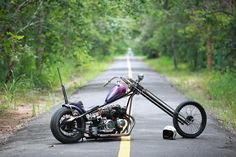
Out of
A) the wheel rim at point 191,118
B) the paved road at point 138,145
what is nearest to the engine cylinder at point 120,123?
the paved road at point 138,145

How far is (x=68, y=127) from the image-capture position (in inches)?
442

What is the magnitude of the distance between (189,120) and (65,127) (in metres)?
2.51

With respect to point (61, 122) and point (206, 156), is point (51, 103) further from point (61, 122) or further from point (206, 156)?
point (206, 156)

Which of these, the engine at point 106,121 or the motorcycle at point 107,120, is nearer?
the motorcycle at point 107,120

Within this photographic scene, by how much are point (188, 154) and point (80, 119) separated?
89.7 inches

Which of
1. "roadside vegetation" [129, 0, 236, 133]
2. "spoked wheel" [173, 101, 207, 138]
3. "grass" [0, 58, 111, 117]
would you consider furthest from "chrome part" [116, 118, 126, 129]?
"grass" [0, 58, 111, 117]

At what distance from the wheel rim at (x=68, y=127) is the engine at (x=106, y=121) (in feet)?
0.99

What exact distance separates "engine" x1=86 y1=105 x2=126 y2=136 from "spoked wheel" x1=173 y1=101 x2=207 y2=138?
1.16m

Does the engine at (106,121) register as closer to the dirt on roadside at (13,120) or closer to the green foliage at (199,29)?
the dirt on roadside at (13,120)

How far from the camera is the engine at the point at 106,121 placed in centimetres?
1145

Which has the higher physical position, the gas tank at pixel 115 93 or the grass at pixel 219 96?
the gas tank at pixel 115 93

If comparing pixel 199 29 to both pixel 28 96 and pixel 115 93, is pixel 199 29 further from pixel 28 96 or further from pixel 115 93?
pixel 115 93

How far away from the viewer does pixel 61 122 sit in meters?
11.1

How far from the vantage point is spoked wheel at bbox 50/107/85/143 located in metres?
11.0
